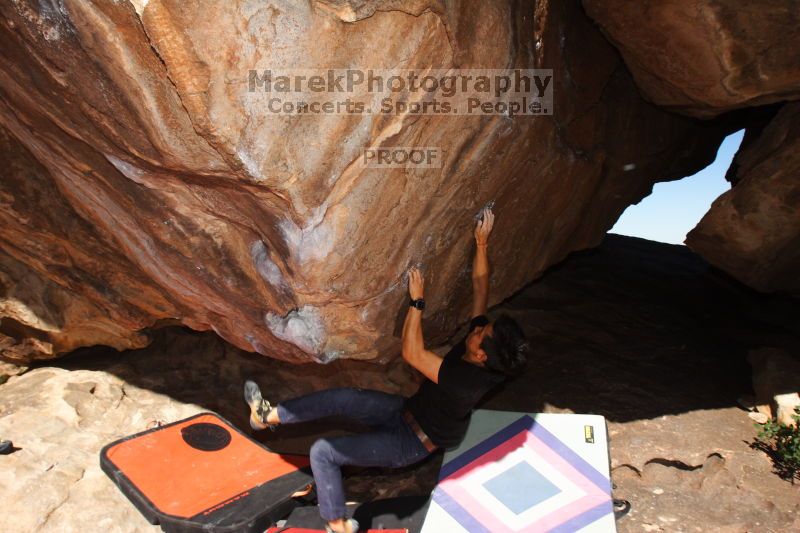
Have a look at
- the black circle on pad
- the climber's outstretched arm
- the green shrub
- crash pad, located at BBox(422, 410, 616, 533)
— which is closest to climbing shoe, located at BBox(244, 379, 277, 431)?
the black circle on pad

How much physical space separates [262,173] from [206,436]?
2.51 meters

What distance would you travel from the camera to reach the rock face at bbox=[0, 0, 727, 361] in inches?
89.3

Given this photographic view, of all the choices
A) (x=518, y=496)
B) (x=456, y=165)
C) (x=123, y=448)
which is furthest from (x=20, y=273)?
(x=518, y=496)

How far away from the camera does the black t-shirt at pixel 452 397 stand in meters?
3.09

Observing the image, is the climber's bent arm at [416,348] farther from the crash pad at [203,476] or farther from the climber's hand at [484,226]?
the crash pad at [203,476]

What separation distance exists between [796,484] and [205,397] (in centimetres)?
432

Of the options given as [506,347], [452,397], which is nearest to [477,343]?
[506,347]

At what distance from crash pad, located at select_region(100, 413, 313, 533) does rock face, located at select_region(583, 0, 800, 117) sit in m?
3.66

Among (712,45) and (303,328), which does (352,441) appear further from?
(712,45)

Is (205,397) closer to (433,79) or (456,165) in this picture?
(456,165)

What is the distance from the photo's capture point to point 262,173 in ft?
8.13

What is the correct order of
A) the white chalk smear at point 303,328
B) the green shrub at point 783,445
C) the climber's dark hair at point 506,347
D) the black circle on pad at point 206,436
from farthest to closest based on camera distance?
the black circle on pad at point 206,436, the green shrub at point 783,445, the white chalk smear at point 303,328, the climber's dark hair at point 506,347

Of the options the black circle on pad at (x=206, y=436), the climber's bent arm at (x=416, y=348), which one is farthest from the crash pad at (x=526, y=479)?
the black circle on pad at (x=206, y=436)

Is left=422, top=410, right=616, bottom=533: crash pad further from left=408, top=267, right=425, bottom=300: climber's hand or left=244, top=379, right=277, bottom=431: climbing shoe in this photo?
left=244, top=379, right=277, bottom=431: climbing shoe
